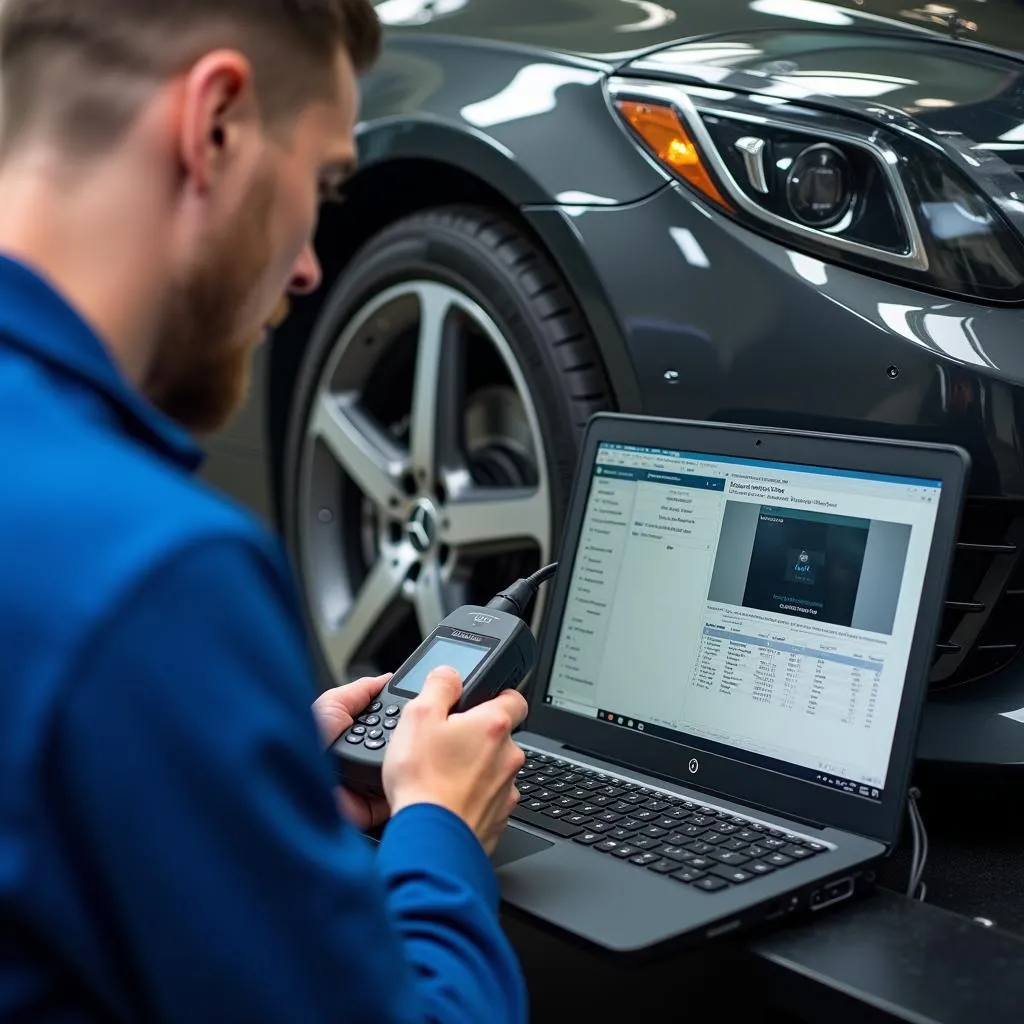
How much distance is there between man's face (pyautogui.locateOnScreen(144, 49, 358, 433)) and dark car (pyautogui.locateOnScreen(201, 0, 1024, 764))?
0.75 meters

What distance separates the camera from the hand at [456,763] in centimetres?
87

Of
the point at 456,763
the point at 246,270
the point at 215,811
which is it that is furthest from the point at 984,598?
the point at 215,811

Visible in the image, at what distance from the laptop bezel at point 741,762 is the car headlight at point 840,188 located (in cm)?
32

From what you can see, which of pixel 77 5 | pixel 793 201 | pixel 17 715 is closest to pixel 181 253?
pixel 77 5

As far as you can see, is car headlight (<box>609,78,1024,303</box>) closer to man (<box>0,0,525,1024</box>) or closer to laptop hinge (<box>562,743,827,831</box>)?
laptop hinge (<box>562,743,827,831</box>)

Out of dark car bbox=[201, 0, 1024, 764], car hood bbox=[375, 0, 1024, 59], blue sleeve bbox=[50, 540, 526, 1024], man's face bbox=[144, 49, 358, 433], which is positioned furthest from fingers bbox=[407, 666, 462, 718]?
car hood bbox=[375, 0, 1024, 59]

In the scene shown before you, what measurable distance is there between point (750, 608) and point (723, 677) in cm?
6

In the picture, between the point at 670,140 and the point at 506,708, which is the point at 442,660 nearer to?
the point at 506,708

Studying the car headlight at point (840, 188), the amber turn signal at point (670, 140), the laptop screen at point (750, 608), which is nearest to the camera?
the laptop screen at point (750, 608)

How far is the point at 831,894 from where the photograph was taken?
3.28 ft

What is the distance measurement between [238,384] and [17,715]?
1.24 feet

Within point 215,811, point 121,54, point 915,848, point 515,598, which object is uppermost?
point 121,54

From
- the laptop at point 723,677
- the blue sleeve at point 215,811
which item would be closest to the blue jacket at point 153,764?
the blue sleeve at point 215,811

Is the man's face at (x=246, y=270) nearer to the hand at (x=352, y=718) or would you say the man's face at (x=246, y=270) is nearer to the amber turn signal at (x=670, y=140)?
the hand at (x=352, y=718)
